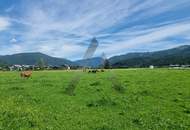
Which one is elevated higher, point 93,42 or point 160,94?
point 93,42

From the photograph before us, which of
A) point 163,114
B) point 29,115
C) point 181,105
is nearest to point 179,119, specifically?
point 163,114

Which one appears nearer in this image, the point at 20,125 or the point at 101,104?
→ the point at 20,125

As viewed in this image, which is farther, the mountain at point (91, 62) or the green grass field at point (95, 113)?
the mountain at point (91, 62)

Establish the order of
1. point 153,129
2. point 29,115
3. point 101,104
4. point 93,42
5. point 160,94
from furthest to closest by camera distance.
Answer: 1. point 160,94
2. point 93,42
3. point 101,104
4. point 29,115
5. point 153,129

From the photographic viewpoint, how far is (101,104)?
2250cm

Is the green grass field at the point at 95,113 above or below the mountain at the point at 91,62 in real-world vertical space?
below

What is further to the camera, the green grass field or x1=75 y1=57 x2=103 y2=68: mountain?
x1=75 y1=57 x2=103 y2=68: mountain

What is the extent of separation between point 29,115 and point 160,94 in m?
13.5

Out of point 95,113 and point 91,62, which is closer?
point 95,113

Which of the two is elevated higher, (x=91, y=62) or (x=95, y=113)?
(x=91, y=62)

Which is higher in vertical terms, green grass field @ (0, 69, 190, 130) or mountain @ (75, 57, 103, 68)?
mountain @ (75, 57, 103, 68)

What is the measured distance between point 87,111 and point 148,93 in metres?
9.70

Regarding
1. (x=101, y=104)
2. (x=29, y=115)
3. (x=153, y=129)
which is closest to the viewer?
(x=153, y=129)

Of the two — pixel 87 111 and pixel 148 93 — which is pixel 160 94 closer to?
pixel 148 93
